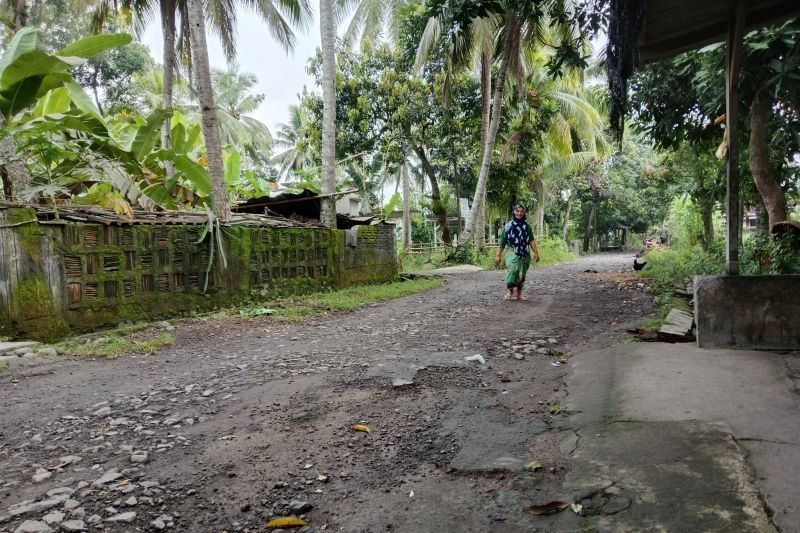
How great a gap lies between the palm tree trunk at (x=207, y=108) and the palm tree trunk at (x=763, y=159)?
7700 millimetres

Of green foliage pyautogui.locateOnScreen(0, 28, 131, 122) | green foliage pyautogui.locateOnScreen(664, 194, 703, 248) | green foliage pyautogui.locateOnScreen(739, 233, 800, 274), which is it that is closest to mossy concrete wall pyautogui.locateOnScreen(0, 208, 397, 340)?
green foliage pyautogui.locateOnScreen(0, 28, 131, 122)

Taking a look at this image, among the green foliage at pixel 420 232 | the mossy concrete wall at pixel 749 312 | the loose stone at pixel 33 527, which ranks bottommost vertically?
the loose stone at pixel 33 527

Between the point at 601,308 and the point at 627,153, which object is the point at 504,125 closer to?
the point at 601,308

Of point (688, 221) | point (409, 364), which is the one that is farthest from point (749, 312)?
point (688, 221)

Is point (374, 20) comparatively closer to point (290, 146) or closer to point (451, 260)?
point (451, 260)

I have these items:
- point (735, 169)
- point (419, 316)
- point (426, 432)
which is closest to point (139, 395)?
point (426, 432)

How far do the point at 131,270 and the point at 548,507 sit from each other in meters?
5.97

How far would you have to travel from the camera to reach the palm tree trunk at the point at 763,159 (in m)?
7.04

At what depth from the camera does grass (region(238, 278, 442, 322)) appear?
7.80 metres

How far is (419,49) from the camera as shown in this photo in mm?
15648

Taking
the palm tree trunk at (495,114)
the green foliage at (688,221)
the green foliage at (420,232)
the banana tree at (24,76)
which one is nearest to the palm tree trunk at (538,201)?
the green foliage at (420,232)

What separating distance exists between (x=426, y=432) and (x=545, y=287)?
8.43 m

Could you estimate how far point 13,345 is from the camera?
5242 millimetres

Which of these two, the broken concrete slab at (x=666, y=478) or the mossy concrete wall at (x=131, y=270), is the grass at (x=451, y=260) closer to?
the mossy concrete wall at (x=131, y=270)
